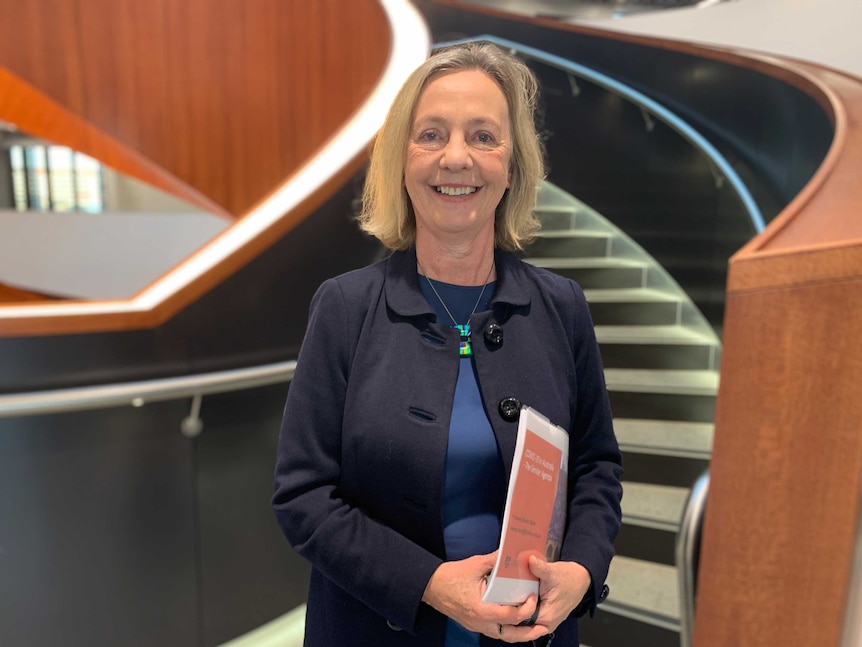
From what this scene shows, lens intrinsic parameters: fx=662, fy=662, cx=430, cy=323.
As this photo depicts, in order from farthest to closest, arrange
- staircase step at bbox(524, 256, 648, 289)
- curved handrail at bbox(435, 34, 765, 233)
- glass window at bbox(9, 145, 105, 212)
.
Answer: glass window at bbox(9, 145, 105, 212), staircase step at bbox(524, 256, 648, 289), curved handrail at bbox(435, 34, 765, 233)

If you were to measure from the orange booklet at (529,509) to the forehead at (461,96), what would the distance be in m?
0.45

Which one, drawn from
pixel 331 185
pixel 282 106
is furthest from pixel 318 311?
pixel 282 106

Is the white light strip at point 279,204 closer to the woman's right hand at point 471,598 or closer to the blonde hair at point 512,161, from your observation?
the blonde hair at point 512,161

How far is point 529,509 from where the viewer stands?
0.88 metres

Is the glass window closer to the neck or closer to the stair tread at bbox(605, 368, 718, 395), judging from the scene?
the stair tread at bbox(605, 368, 718, 395)

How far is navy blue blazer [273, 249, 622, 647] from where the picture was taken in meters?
0.92

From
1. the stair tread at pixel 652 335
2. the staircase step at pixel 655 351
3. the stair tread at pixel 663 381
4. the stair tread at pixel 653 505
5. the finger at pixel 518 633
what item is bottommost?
the stair tread at pixel 653 505

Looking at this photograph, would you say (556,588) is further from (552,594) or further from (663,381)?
(663,381)

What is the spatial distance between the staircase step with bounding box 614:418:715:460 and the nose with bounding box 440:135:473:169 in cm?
214

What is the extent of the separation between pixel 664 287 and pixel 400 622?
313 cm

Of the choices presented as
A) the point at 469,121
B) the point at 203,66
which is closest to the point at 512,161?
the point at 469,121

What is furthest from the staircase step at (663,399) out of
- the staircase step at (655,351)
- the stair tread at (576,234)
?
the stair tread at (576,234)

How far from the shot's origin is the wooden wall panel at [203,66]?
4.81 metres

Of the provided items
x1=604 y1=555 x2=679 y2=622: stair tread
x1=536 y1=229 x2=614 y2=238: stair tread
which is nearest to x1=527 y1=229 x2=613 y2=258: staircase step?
x1=536 y1=229 x2=614 y2=238: stair tread
